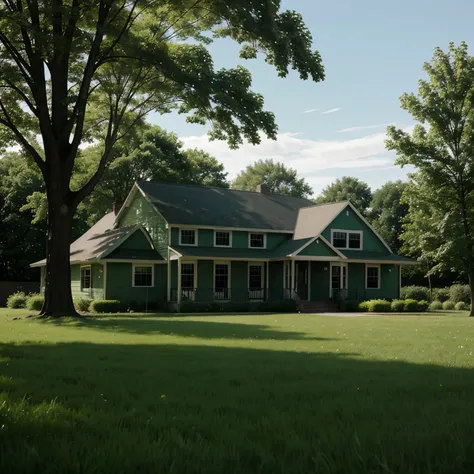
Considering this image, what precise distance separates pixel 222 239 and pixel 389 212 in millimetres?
34378

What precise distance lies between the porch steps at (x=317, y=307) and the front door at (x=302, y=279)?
2027mm

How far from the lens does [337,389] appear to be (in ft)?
22.8

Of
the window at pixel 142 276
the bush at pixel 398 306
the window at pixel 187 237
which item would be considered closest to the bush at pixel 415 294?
the bush at pixel 398 306

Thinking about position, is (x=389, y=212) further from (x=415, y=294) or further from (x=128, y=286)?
(x=128, y=286)

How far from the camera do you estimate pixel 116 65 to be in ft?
84.0

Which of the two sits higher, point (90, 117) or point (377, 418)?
point (90, 117)

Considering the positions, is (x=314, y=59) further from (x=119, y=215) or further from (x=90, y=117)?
(x=119, y=215)

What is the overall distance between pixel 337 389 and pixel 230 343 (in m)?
6.03

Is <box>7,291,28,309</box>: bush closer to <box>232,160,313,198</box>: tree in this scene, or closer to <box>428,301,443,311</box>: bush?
<box>428,301,443,311</box>: bush

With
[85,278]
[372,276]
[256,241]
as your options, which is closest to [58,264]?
[85,278]

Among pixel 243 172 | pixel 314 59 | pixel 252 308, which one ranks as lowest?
pixel 252 308

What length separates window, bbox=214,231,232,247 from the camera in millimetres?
37344

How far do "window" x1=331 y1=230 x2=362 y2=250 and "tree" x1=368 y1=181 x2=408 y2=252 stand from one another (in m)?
23.9

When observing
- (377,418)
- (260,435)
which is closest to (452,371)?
(377,418)
